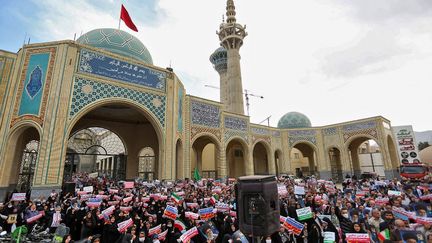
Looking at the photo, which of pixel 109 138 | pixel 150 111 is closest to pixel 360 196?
pixel 150 111

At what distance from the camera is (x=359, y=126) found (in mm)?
20578

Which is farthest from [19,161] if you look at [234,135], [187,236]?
[234,135]

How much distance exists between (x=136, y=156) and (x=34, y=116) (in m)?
8.30

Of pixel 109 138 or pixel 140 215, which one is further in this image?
pixel 109 138

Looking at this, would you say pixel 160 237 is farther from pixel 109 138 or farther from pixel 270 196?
pixel 109 138

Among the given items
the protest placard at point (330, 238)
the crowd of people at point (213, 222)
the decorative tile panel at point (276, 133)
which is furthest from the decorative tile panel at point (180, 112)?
the decorative tile panel at point (276, 133)

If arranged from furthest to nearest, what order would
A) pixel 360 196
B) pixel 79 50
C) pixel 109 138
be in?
pixel 109 138 → pixel 79 50 → pixel 360 196

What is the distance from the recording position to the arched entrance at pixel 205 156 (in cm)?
1923

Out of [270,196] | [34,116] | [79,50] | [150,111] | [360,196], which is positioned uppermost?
[79,50]

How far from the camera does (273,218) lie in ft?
10.5

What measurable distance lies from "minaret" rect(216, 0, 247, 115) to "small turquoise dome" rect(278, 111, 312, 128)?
244 inches

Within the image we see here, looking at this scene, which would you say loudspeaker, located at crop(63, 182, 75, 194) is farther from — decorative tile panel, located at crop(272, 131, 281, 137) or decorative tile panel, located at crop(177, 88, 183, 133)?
decorative tile panel, located at crop(272, 131, 281, 137)

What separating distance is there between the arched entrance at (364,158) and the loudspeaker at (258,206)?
68.5 ft

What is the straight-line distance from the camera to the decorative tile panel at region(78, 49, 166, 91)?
11.0m
